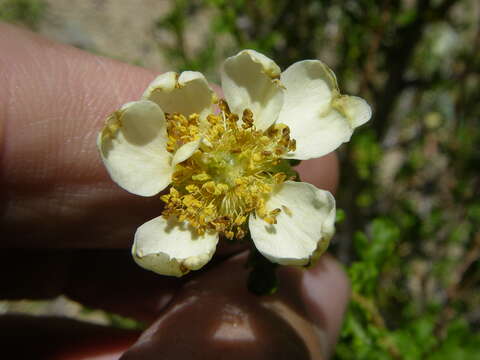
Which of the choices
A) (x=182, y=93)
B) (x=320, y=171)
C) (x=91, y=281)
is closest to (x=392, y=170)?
(x=320, y=171)

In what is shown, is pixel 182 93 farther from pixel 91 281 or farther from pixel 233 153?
pixel 91 281

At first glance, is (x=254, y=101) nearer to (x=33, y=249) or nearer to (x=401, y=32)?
(x=33, y=249)

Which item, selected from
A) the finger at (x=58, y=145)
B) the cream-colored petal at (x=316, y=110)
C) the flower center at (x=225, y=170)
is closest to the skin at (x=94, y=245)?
the finger at (x=58, y=145)

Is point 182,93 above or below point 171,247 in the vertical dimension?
above

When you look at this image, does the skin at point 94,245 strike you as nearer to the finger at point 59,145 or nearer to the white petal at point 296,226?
the finger at point 59,145

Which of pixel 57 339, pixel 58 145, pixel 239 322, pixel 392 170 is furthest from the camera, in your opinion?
pixel 392 170

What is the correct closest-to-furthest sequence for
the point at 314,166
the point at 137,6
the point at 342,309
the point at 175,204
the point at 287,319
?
the point at 175,204 < the point at 287,319 < the point at 314,166 < the point at 342,309 < the point at 137,6

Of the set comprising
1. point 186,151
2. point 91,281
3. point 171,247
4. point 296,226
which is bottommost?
point 91,281

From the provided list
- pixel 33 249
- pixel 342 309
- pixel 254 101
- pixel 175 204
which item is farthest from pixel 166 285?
pixel 254 101
